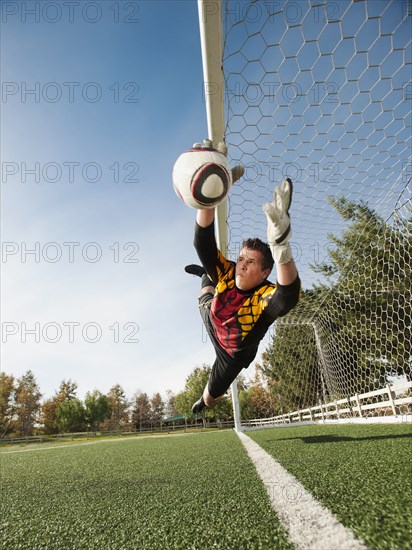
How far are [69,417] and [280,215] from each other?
50.4m

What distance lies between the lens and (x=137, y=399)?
222 feet

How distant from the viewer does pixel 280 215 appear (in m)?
2.06

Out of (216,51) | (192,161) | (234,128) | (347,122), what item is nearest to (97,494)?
(192,161)

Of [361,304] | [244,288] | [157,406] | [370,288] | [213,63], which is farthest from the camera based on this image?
[157,406]

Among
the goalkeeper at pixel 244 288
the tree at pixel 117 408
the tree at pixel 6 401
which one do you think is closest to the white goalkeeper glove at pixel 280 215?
the goalkeeper at pixel 244 288

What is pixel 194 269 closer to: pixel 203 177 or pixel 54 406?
pixel 203 177

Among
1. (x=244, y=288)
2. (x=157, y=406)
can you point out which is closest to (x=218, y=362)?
(x=244, y=288)

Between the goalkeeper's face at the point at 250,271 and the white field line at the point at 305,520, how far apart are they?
1517 mm

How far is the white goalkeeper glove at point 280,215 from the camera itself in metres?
2.04

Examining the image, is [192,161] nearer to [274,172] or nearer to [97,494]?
[97,494]

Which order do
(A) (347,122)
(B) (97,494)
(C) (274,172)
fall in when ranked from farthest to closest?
(C) (274,172)
(A) (347,122)
(B) (97,494)

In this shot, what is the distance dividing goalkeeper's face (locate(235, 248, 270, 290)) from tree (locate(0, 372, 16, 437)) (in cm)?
4887

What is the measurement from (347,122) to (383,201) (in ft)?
8.26

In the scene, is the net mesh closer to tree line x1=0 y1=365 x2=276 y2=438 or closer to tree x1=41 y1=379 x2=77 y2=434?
tree line x1=0 y1=365 x2=276 y2=438
